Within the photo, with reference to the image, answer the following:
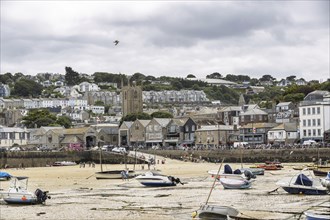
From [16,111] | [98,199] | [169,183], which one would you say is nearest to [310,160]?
[169,183]

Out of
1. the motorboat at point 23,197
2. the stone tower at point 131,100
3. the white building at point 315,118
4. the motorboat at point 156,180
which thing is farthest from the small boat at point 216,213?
the stone tower at point 131,100

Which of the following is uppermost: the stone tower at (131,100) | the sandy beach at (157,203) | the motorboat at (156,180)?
the stone tower at (131,100)

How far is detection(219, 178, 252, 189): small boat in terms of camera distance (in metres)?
37.3

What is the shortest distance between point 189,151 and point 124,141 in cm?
Result: 3088

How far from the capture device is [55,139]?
11619 centimetres

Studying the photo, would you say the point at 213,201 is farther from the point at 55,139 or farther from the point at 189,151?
the point at 55,139

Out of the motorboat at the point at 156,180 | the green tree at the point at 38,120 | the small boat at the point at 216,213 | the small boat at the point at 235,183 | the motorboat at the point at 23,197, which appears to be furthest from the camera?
the green tree at the point at 38,120

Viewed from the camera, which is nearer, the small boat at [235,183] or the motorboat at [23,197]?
the motorboat at [23,197]

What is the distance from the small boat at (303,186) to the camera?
1293 inches

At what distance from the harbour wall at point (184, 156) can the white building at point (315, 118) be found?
12726mm

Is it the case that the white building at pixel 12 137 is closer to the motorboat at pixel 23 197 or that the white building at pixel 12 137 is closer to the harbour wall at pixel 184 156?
the harbour wall at pixel 184 156

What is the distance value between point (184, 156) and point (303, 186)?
175 ft

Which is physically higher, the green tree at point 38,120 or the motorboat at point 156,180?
the green tree at point 38,120

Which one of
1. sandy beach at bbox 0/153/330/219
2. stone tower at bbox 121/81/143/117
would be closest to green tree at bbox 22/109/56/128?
stone tower at bbox 121/81/143/117
